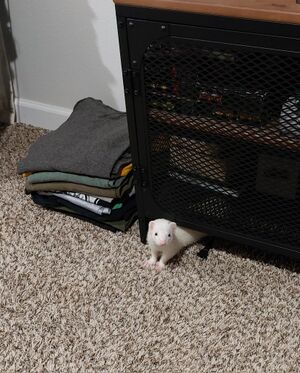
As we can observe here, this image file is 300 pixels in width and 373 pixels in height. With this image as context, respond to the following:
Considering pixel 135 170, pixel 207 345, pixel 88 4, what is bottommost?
pixel 207 345

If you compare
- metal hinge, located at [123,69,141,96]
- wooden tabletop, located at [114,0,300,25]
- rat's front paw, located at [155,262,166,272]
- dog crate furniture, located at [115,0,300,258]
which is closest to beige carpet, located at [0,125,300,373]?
rat's front paw, located at [155,262,166,272]

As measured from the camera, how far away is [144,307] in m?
1.07

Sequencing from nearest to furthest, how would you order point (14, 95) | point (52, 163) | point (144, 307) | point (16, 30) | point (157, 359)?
point (157, 359) < point (144, 307) < point (52, 163) < point (16, 30) < point (14, 95)

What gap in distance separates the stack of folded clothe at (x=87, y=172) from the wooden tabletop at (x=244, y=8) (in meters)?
0.49

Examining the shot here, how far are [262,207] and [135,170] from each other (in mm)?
320

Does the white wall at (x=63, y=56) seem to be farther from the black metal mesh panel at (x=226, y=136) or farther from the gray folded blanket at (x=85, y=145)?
the black metal mesh panel at (x=226, y=136)

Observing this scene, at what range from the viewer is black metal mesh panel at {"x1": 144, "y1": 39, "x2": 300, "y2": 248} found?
873 mm

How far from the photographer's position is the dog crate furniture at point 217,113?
81 cm

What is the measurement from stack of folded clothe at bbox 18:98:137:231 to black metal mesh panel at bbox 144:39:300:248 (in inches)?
5.5

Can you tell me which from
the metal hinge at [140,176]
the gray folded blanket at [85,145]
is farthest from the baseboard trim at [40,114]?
the metal hinge at [140,176]

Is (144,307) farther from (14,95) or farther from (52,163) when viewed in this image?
(14,95)

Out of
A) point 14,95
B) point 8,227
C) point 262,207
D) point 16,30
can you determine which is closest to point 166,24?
point 262,207

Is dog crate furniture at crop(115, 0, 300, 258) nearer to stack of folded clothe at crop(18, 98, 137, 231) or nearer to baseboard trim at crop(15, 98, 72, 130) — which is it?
stack of folded clothe at crop(18, 98, 137, 231)

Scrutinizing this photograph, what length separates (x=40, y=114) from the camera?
173 centimetres
